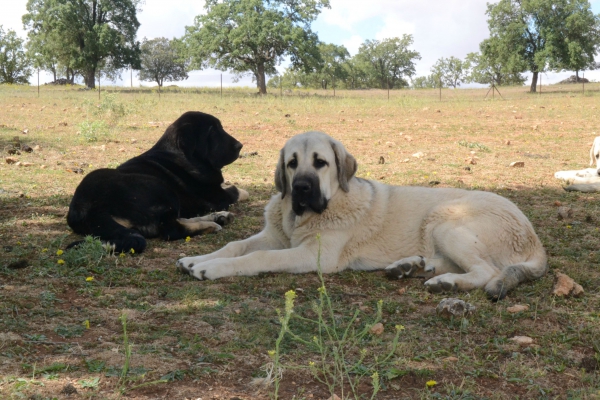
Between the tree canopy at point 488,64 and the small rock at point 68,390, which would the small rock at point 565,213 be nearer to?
the small rock at point 68,390

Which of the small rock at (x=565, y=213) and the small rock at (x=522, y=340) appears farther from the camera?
the small rock at (x=565, y=213)

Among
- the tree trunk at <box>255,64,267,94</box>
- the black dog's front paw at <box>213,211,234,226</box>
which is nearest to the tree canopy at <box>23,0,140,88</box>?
the tree trunk at <box>255,64,267,94</box>

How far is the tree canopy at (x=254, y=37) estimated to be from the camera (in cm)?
4459

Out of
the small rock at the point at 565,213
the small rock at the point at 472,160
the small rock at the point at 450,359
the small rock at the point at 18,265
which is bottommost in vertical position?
the small rock at the point at 450,359

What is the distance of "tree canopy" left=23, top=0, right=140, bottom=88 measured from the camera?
47.6 metres

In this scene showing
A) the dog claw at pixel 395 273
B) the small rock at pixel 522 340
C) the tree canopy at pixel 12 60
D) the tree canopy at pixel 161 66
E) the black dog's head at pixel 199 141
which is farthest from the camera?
the tree canopy at pixel 161 66

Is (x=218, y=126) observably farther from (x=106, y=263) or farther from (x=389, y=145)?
(x=389, y=145)

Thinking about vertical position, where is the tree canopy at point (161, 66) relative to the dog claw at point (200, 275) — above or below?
above

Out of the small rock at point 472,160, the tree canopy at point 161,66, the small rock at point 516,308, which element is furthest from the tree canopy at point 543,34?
the tree canopy at point 161,66

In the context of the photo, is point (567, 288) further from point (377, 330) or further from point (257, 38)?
point (257, 38)

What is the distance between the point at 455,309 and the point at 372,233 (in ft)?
4.69

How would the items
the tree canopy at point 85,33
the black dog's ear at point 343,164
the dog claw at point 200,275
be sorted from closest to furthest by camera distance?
the dog claw at point 200,275 < the black dog's ear at point 343,164 < the tree canopy at point 85,33

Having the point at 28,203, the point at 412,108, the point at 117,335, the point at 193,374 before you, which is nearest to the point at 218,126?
the point at 28,203

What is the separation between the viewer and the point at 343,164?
4.99 meters
